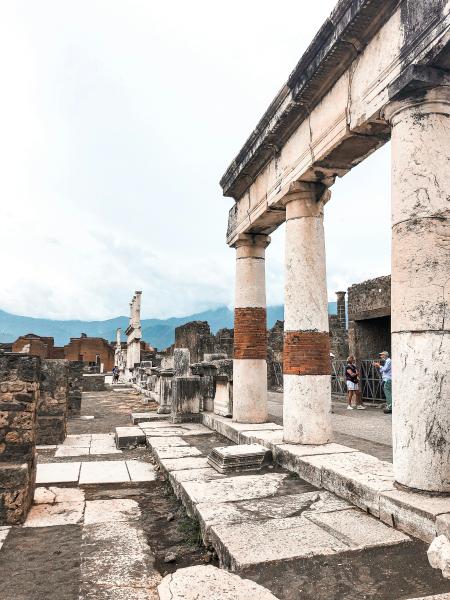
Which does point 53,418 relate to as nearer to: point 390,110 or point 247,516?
point 247,516

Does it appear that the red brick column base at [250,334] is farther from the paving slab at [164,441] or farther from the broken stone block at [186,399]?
the broken stone block at [186,399]

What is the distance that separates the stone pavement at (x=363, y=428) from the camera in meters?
5.87

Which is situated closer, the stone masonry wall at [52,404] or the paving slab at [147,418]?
the stone masonry wall at [52,404]

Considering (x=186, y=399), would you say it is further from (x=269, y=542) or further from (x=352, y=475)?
(x=269, y=542)

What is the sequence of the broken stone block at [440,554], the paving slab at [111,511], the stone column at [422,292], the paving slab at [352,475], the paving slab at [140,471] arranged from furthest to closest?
1. the paving slab at [140,471]
2. the paving slab at [111,511]
3. the paving slab at [352,475]
4. the stone column at [422,292]
5. the broken stone block at [440,554]

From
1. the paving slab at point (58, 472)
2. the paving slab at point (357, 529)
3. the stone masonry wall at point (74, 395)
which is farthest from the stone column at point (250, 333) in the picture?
the stone masonry wall at point (74, 395)

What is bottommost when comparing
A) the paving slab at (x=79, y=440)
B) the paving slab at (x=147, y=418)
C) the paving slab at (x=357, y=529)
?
the paving slab at (x=79, y=440)

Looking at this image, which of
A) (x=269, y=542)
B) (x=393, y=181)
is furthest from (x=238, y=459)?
(x=393, y=181)

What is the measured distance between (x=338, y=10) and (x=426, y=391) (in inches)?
141

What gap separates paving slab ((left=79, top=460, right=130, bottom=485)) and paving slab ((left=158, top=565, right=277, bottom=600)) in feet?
9.40

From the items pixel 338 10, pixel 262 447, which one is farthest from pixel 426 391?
pixel 338 10

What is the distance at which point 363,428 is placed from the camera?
25.4ft

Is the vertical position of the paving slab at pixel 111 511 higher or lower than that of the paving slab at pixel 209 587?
lower

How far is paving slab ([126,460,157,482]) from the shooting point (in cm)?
569
